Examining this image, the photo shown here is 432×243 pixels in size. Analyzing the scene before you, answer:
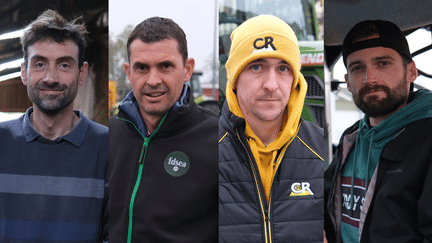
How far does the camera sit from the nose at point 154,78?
1.32 meters

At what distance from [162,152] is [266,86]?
1.73ft

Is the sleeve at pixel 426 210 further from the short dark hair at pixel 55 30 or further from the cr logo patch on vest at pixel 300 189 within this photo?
the short dark hair at pixel 55 30

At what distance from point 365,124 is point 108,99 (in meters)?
1.16

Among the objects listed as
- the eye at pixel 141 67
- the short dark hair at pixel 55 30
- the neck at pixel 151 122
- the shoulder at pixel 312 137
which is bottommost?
the shoulder at pixel 312 137

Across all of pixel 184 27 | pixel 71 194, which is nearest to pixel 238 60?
pixel 184 27

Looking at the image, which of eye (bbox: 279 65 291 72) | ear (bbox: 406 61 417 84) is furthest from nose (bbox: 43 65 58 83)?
ear (bbox: 406 61 417 84)

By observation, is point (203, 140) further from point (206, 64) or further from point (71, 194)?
point (71, 194)

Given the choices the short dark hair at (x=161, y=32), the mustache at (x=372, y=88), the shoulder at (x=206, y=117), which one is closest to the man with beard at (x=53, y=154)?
the short dark hair at (x=161, y=32)

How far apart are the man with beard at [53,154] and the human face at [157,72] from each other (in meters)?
0.35

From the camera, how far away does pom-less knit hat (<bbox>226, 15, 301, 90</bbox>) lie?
3.79 ft

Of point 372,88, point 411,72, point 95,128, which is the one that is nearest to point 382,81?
point 372,88

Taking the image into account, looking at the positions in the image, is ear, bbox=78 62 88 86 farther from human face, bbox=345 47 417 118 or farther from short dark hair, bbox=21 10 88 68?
human face, bbox=345 47 417 118

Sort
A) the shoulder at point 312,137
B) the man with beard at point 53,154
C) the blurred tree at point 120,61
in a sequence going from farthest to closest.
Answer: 1. the man with beard at point 53,154
2. the blurred tree at point 120,61
3. the shoulder at point 312,137

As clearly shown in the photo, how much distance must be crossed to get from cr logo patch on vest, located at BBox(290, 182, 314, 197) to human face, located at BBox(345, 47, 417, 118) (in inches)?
17.7
